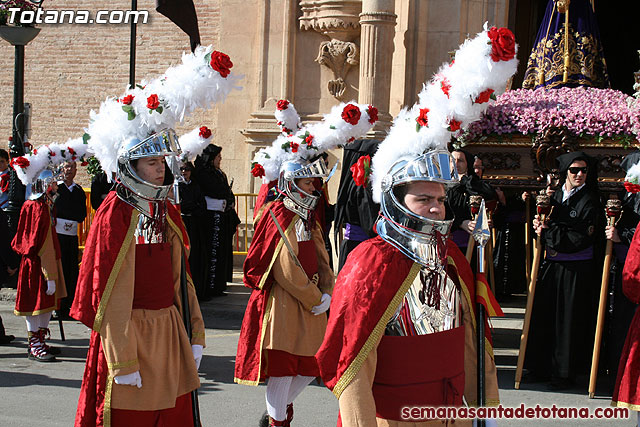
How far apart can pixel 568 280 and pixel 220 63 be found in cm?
403

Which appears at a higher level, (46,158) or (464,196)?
(46,158)

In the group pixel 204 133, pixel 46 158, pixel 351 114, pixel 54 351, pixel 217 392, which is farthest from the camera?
pixel 46 158

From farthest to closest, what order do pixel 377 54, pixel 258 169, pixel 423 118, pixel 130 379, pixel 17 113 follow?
pixel 377 54, pixel 17 113, pixel 258 169, pixel 130 379, pixel 423 118

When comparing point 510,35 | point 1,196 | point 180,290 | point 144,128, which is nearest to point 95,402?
point 180,290

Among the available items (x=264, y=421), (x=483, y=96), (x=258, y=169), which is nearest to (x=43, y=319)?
(x=258, y=169)

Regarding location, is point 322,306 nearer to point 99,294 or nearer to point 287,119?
point 287,119

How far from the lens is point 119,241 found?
4480mm

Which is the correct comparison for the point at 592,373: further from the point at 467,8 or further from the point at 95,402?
the point at 467,8

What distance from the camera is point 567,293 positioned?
7.50 metres

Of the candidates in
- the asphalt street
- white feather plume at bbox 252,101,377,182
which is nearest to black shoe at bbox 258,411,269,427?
the asphalt street

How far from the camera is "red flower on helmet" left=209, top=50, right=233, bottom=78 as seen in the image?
4.84 m

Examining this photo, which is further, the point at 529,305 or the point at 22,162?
the point at 22,162

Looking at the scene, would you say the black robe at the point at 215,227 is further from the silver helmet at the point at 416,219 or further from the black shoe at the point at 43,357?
the silver helmet at the point at 416,219

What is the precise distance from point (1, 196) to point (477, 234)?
30.0 feet
